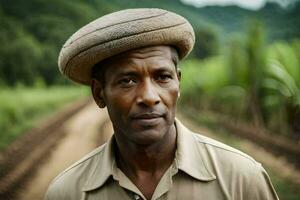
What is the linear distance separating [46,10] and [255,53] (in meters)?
2.80

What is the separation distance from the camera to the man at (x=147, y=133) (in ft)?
5.33

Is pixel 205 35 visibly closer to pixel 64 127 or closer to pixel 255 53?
pixel 255 53

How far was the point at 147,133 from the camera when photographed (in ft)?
5.43

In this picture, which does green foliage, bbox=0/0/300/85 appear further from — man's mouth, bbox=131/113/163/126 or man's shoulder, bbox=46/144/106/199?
man's mouth, bbox=131/113/163/126

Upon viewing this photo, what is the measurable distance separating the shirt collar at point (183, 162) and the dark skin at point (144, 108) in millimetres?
48

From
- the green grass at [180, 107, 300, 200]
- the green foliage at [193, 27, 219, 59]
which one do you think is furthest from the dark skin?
the green foliage at [193, 27, 219, 59]

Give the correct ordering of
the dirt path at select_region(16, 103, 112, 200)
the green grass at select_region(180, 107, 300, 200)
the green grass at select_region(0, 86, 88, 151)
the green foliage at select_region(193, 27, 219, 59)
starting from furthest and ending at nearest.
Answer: the green grass at select_region(0, 86, 88, 151) < the green foliage at select_region(193, 27, 219, 59) < the dirt path at select_region(16, 103, 112, 200) < the green grass at select_region(180, 107, 300, 200)

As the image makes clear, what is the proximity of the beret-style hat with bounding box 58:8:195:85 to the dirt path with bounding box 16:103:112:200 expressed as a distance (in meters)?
4.13

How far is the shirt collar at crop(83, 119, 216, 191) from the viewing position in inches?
65.1

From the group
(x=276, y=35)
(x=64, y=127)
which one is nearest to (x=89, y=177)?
(x=276, y=35)

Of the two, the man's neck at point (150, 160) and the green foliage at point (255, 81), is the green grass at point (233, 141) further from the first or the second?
the man's neck at point (150, 160)

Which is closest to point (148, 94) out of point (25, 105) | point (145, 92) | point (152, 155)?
point (145, 92)

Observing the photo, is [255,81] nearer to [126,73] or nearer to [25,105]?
[25,105]

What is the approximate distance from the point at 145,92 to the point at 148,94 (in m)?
0.02
